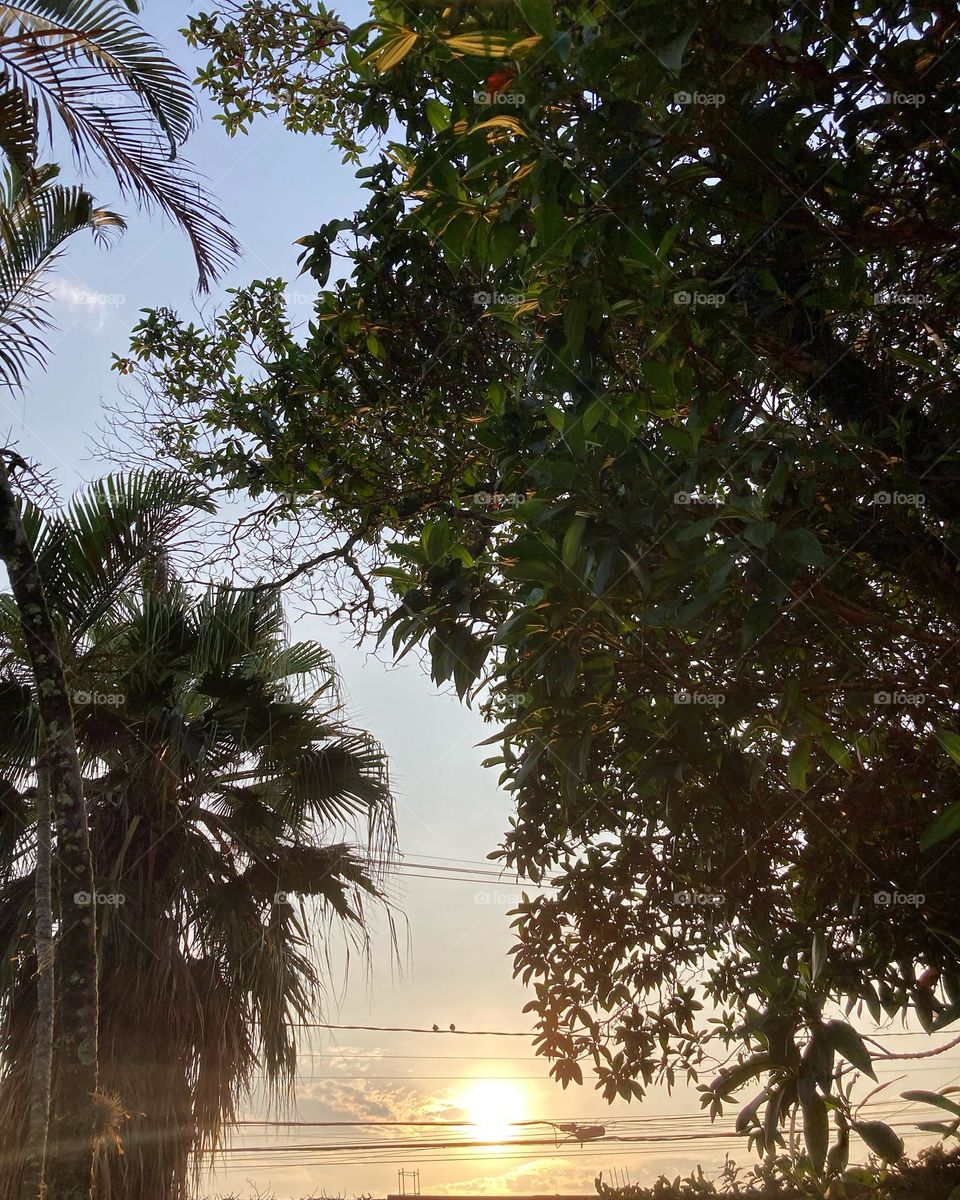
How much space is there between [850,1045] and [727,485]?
4.36ft

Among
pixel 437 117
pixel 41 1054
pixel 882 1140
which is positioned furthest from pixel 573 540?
pixel 41 1054

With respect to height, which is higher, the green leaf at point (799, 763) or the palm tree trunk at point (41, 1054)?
the green leaf at point (799, 763)

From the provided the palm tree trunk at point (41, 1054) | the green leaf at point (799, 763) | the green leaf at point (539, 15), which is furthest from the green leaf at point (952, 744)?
the palm tree trunk at point (41, 1054)

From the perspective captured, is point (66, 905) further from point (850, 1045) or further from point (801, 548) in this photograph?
point (801, 548)

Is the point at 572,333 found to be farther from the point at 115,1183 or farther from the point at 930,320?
the point at 115,1183

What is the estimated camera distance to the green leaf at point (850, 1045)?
6.01ft

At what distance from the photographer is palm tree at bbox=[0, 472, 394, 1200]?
5.93 metres

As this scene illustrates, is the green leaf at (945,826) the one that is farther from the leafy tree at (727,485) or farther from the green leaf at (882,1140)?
the green leaf at (882,1140)

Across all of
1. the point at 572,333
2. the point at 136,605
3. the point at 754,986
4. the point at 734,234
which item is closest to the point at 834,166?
the point at 734,234

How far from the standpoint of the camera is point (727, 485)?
2.41m

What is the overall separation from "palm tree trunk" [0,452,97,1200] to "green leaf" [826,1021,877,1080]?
2.82 m

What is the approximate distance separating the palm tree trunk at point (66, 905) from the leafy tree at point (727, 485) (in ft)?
6.33

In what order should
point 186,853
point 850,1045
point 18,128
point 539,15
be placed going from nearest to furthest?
point 539,15
point 850,1045
point 18,128
point 186,853

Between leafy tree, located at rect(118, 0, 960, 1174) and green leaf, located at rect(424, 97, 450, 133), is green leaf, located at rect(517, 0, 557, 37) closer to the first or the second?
leafy tree, located at rect(118, 0, 960, 1174)
